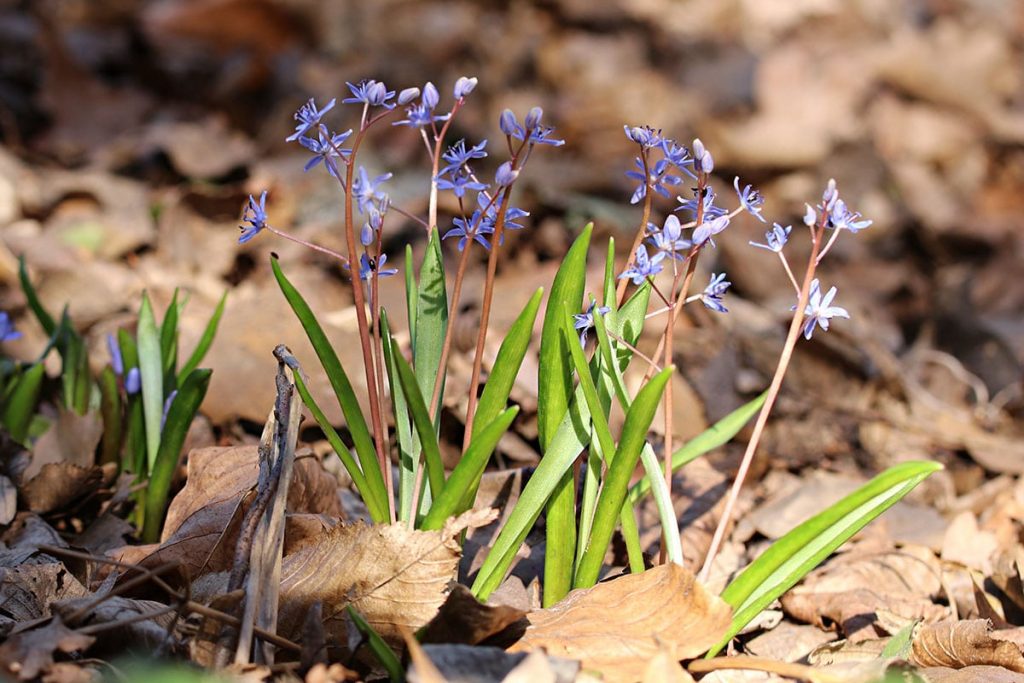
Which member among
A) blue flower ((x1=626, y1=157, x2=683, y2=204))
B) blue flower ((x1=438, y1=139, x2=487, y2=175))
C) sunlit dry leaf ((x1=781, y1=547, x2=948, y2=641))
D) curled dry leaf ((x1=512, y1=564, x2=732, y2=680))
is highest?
blue flower ((x1=438, y1=139, x2=487, y2=175))

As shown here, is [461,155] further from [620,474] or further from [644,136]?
[620,474]

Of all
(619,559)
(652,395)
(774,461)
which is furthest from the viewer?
(774,461)

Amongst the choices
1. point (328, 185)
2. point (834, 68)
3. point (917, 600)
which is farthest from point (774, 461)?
point (834, 68)

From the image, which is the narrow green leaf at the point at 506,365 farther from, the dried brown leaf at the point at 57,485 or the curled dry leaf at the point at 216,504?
the dried brown leaf at the point at 57,485

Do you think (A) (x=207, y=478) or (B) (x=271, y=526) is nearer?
(B) (x=271, y=526)

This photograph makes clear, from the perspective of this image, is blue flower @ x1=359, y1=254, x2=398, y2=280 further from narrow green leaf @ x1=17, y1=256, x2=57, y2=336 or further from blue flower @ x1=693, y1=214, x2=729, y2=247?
narrow green leaf @ x1=17, y1=256, x2=57, y2=336

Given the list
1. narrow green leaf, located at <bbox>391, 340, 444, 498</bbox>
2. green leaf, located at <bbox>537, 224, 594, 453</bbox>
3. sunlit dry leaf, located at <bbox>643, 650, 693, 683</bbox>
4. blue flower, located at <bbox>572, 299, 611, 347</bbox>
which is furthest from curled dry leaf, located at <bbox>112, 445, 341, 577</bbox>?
sunlit dry leaf, located at <bbox>643, 650, 693, 683</bbox>

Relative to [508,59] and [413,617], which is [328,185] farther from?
[413,617]
